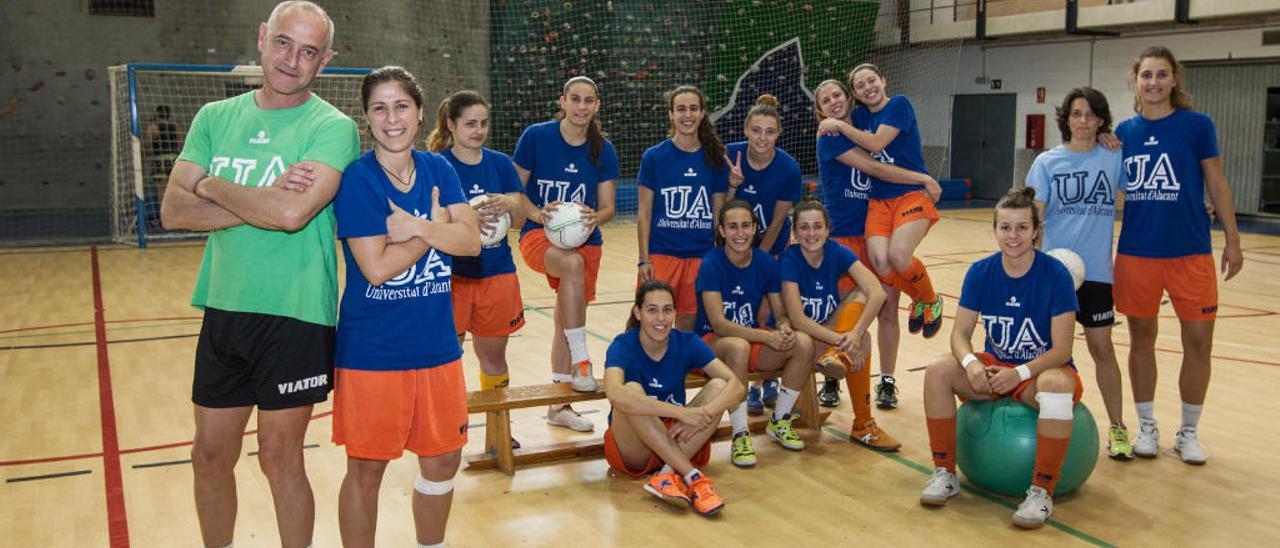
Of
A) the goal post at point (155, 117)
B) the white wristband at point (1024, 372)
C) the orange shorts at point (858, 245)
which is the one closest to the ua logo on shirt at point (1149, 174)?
the white wristband at point (1024, 372)

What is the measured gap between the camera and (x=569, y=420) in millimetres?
5113

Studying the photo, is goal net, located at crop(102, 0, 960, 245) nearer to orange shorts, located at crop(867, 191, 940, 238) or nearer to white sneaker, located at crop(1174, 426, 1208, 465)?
orange shorts, located at crop(867, 191, 940, 238)

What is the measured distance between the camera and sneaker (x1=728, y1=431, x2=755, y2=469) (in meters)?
4.48

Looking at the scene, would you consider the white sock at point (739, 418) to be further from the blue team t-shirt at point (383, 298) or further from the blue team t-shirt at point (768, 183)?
the blue team t-shirt at point (383, 298)

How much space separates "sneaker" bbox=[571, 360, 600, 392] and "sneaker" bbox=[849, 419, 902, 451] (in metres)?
1.27

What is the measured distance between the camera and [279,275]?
2.70 meters

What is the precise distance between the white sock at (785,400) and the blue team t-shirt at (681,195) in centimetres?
79

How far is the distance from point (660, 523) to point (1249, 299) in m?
7.13

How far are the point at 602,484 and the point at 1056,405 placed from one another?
1.83 m

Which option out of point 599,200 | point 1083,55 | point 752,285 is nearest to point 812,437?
point 752,285

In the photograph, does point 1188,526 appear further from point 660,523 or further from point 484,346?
point 484,346

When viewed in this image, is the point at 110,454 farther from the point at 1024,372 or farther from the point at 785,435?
the point at 1024,372

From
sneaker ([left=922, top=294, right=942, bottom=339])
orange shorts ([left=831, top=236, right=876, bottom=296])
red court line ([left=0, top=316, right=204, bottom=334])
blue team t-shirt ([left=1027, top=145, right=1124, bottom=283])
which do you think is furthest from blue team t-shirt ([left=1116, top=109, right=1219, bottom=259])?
red court line ([left=0, top=316, right=204, bottom=334])

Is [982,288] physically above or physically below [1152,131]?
below
